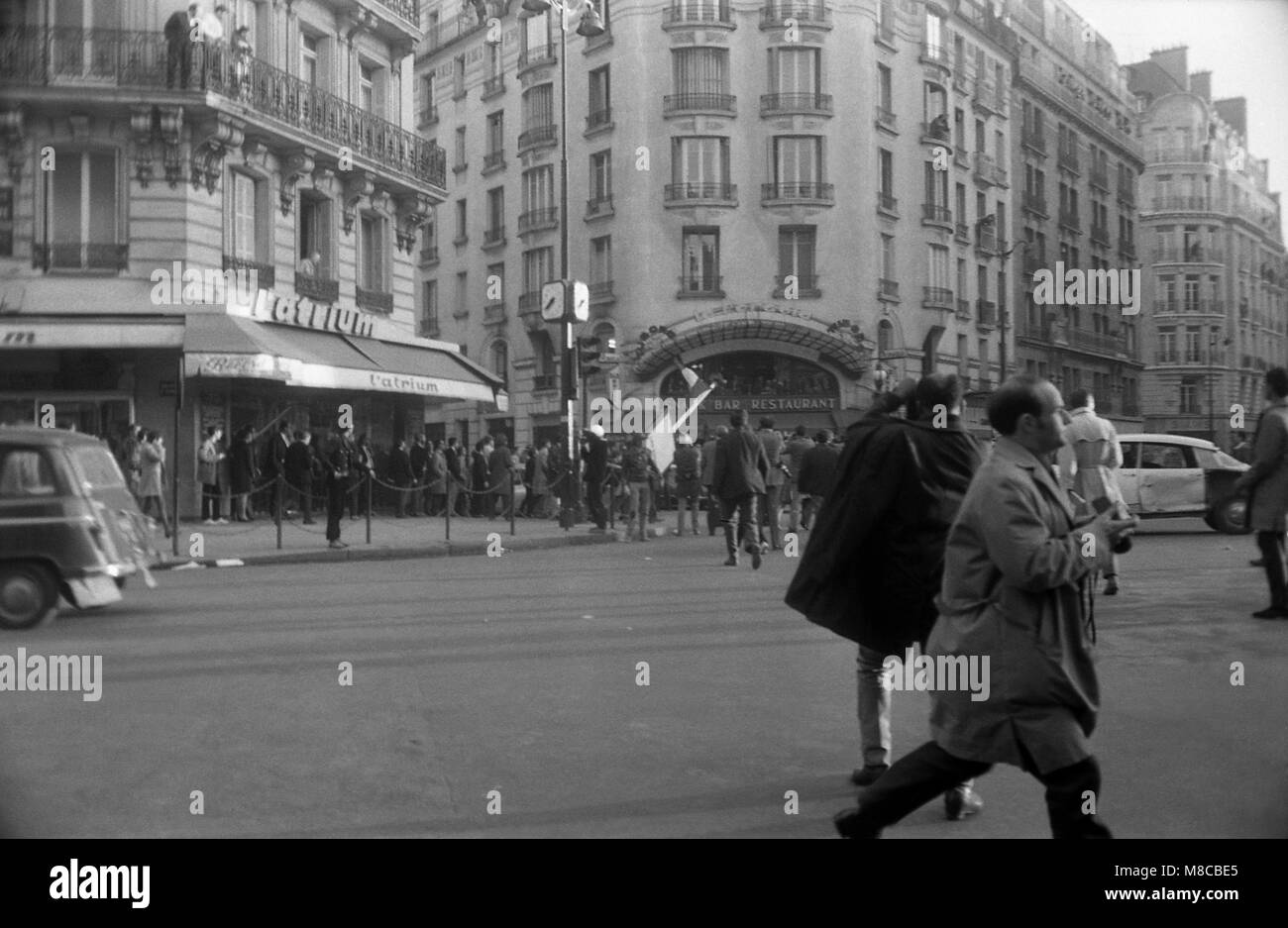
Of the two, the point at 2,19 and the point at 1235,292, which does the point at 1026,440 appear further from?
the point at 2,19

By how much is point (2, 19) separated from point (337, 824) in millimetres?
2855

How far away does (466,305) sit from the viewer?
72.7ft

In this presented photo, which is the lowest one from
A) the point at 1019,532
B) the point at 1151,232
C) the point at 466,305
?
the point at 1019,532

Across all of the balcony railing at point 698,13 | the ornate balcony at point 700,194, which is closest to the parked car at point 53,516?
the balcony railing at point 698,13

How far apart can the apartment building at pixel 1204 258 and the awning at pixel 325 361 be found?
487 centimetres

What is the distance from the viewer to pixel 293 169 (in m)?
12.5

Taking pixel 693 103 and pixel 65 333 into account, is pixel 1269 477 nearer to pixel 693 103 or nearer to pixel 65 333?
pixel 65 333

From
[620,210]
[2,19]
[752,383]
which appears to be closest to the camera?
[2,19]

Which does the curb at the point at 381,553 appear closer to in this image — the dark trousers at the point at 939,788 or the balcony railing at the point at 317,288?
the balcony railing at the point at 317,288

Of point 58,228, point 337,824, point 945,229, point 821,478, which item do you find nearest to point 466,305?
point 821,478

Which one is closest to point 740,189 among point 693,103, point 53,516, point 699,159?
point 699,159

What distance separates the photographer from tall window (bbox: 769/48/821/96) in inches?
312

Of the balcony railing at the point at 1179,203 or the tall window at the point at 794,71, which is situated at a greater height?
the tall window at the point at 794,71

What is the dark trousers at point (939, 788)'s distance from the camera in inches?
127
